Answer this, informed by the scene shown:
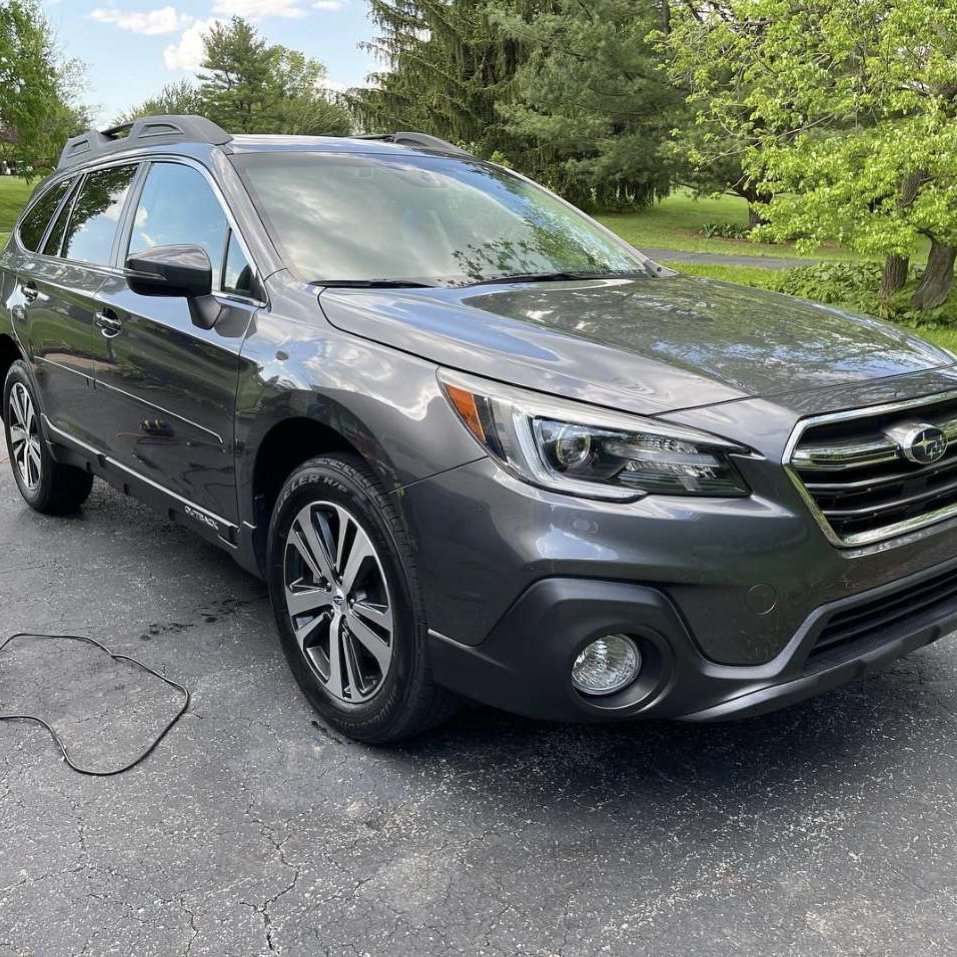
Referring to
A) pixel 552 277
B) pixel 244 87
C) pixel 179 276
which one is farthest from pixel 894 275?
pixel 244 87

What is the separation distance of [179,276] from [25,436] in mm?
2500

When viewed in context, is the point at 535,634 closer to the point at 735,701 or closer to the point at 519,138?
the point at 735,701

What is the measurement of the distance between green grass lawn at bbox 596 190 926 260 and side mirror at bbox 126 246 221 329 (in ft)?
56.9

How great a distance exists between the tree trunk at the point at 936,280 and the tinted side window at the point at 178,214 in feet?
35.0

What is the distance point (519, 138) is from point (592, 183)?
178 inches

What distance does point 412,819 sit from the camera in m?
2.56

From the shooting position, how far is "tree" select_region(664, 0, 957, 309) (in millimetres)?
9984

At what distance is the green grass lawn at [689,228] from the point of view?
86.9ft

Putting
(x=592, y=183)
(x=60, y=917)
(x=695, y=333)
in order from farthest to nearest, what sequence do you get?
1. (x=592, y=183)
2. (x=695, y=333)
3. (x=60, y=917)

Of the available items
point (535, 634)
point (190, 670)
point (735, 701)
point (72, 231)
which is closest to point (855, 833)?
point (735, 701)

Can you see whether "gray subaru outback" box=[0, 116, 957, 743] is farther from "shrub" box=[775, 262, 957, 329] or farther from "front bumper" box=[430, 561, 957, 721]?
"shrub" box=[775, 262, 957, 329]

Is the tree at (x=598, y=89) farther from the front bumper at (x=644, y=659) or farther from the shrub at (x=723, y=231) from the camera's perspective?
the front bumper at (x=644, y=659)

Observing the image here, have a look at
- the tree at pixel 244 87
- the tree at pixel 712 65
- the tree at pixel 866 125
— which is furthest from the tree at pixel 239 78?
the tree at pixel 866 125

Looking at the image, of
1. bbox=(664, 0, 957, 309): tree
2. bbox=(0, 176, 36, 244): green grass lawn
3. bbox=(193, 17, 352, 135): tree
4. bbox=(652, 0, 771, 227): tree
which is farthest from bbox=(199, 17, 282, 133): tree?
bbox=(664, 0, 957, 309): tree
